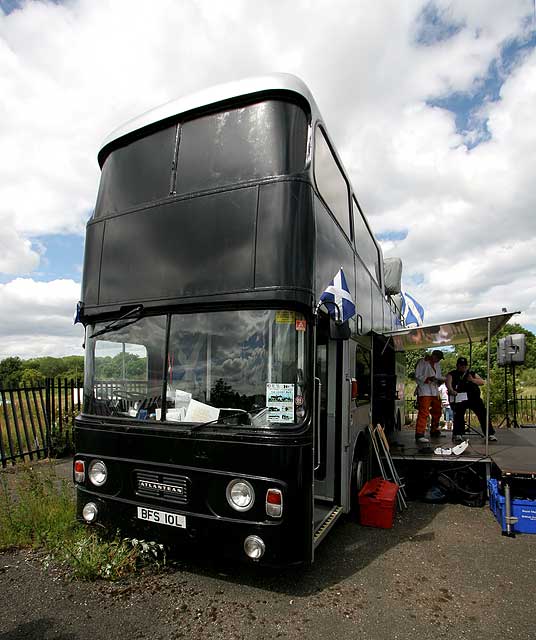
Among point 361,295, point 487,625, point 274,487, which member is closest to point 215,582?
point 274,487

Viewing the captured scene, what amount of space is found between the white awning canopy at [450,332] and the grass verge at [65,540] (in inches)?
202

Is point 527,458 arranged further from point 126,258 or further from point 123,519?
point 126,258

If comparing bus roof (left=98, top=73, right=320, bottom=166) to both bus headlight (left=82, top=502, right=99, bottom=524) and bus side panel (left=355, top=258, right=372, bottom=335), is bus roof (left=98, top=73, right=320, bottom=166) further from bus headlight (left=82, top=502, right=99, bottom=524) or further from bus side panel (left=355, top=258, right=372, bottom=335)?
bus headlight (left=82, top=502, right=99, bottom=524)

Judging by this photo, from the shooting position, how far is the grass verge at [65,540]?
13.5ft

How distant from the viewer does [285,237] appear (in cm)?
382

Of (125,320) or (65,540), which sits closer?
(125,320)

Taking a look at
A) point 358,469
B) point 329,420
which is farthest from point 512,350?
point 329,420

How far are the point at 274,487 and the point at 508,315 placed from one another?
446cm

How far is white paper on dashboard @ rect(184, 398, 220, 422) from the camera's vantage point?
3865 mm

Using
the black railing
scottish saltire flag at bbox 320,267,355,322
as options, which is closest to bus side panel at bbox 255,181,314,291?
scottish saltire flag at bbox 320,267,355,322

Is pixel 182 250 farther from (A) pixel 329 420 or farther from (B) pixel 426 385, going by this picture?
(B) pixel 426 385

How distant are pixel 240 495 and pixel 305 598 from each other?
1.11 m

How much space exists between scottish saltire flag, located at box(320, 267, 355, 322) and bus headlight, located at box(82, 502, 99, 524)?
2.95m

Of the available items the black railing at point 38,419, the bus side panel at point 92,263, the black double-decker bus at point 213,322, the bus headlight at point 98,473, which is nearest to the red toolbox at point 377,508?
the black double-decker bus at point 213,322
